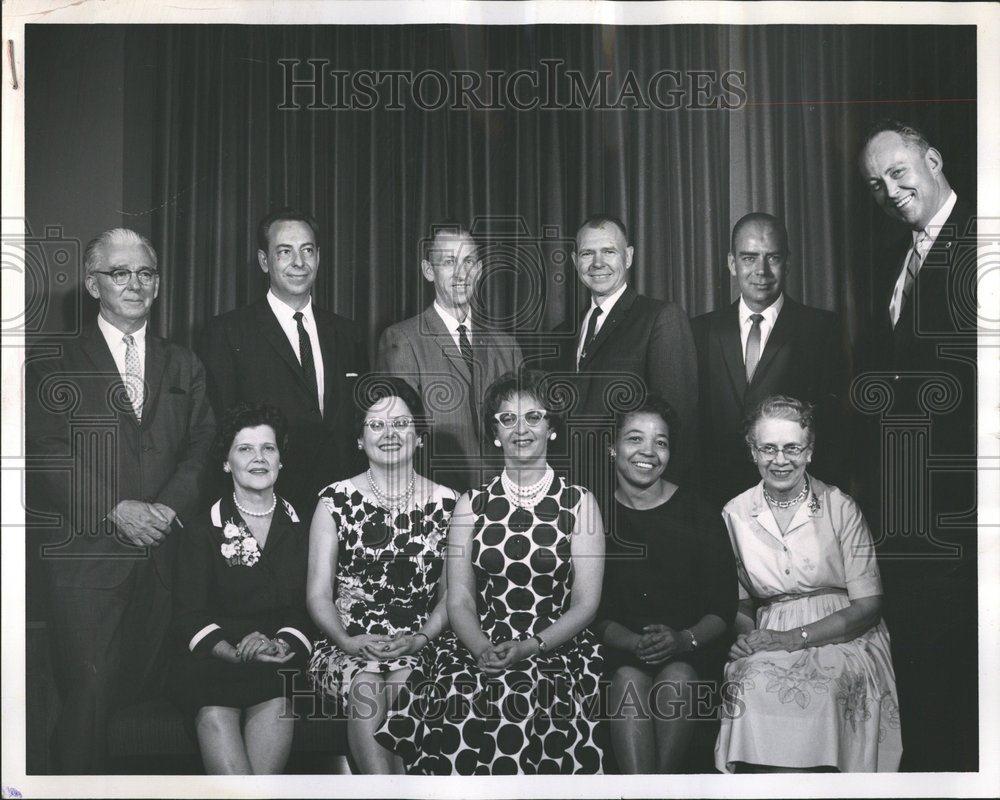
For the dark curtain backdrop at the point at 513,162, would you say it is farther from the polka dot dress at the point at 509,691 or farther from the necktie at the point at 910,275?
the polka dot dress at the point at 509,691

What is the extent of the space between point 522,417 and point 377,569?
0.66m

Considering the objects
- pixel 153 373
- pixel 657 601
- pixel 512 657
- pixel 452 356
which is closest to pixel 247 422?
pixel 153 373

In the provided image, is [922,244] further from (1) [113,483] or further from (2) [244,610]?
(1) [113,483]

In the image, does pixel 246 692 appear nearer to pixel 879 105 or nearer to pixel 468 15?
pixel 468 15

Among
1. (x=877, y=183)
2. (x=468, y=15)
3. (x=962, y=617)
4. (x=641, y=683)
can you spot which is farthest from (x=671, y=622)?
(x=468, y=15)

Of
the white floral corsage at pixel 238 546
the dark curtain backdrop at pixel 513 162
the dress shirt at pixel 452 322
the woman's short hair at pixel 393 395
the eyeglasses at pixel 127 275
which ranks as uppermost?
the dark curtain backdrop at pixel 513 162

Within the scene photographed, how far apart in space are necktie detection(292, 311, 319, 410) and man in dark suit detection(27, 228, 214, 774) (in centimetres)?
33

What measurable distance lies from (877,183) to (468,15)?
4.65 ft

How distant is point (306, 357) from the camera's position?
9.22ft

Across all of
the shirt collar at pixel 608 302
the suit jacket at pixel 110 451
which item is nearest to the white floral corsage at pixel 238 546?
the suit jacket at pixel 110 451

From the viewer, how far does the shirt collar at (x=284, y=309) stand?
281 centimetres

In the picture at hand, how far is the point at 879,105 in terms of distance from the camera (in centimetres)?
286

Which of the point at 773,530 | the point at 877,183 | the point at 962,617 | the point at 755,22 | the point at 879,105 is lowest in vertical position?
the point at 962,617

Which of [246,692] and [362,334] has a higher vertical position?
[362,334]
